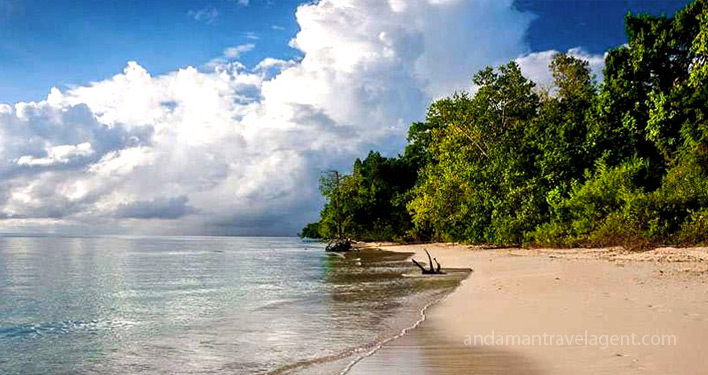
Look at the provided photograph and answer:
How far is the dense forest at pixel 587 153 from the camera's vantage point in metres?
28.3

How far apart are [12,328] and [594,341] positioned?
14833mm

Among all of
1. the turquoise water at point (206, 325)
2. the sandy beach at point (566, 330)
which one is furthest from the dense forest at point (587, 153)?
the turquoise water at point (206, 325)

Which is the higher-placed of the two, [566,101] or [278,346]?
[566,101]

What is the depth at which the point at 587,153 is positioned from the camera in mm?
36188

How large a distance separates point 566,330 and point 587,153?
1175 inches

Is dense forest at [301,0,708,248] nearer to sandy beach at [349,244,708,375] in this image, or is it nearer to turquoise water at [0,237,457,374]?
sandy beach at [349,244,708,375]

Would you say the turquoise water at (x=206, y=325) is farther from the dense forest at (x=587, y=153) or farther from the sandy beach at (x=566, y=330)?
the dense forest at (x=587, y=153)

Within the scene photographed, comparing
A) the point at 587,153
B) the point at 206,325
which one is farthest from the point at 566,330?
the point at 587,153

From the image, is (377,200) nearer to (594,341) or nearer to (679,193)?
(679,193)

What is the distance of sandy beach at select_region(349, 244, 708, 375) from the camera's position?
287 inches

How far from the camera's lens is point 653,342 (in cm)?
795

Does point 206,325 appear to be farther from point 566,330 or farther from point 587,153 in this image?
point 587,153

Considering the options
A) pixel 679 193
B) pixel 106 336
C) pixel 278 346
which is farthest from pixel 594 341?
pixel 679 193

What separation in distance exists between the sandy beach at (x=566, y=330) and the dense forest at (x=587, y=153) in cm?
699
